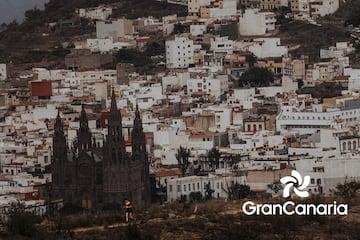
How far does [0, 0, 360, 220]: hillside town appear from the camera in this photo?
40969mm

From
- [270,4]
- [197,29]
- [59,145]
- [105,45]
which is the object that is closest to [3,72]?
[105,45]

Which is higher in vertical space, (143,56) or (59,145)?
(143,56)

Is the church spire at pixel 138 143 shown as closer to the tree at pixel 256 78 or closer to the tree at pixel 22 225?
the tree at pixel 256 78

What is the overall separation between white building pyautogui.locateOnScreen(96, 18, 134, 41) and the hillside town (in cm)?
8

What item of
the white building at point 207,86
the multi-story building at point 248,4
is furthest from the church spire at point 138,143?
the multi-story building at point 248,4

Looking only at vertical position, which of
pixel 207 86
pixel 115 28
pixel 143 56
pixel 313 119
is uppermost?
pixel 115 28

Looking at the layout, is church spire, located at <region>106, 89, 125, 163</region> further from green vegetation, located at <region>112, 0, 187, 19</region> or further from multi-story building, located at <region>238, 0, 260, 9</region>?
multi-story building, located at <region>238, 0, 260, 9</region>

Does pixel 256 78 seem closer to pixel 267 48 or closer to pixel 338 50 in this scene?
pixel 338 50

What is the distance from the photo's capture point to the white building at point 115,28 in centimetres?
7175

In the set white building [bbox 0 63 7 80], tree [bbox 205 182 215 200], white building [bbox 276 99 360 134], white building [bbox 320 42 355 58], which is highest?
white building [bbox 320 42 355 58]

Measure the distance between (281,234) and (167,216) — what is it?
5.56ft

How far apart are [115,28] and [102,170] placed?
30894 mm

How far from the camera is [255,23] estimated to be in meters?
69.5

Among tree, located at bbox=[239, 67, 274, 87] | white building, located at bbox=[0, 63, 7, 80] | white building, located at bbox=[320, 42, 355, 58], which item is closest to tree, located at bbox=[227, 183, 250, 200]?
tree, located at bbox=[239, 67, 274, 87]
